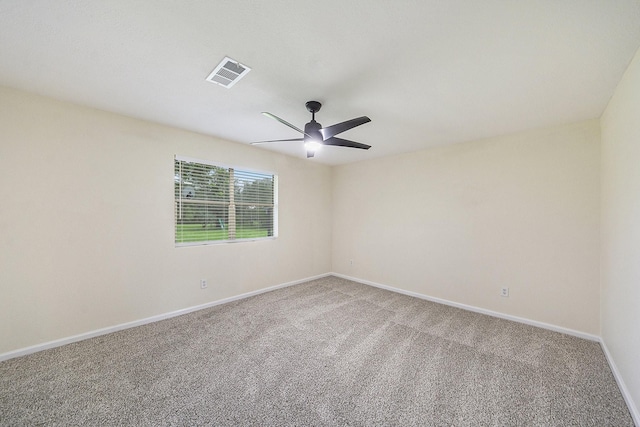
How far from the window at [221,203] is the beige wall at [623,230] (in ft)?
13.4

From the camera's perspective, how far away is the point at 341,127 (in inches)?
88.4

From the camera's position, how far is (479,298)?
341 cm

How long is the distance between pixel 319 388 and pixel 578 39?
296 cm

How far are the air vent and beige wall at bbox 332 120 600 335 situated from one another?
311 cm

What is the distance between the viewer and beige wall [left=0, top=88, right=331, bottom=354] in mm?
2252

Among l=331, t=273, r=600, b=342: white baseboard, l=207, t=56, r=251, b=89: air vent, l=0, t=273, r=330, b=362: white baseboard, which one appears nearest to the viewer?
l=207, t=56, r=251, b=89: air vent

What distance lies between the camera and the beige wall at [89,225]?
7.39 ft

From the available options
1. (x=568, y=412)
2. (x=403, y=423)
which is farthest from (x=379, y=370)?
(x=568, y=412)

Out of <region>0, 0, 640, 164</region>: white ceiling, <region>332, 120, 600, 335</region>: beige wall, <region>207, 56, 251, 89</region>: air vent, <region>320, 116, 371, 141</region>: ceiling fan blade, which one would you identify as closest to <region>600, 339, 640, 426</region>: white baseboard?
<region>332, 120, 600, 335</region>: beige wall

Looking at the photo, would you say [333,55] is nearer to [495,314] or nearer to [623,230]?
[623,230]

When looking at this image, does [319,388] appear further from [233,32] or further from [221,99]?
[221,99]

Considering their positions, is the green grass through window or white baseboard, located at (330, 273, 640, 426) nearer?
white baseboard, located at (330, 273, 640, 426)

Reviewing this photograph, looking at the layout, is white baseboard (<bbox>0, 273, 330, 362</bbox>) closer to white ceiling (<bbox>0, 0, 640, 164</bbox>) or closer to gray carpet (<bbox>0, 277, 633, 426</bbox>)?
gray carpet (<bbox>0, 277, 633, 426</bbox>)

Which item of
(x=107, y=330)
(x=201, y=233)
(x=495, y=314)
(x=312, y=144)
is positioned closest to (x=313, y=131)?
(x=312, y=144)
